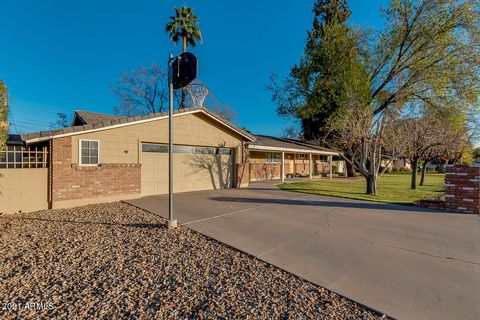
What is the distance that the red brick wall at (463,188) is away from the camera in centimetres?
734

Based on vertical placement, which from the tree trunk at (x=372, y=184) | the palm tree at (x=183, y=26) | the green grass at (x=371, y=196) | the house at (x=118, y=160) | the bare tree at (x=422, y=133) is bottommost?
the green grass at (x=371, y=196)

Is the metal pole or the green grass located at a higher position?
the metal pole

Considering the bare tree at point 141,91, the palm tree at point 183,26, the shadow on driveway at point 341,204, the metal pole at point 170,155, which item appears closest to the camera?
the metal pole at point 170,155

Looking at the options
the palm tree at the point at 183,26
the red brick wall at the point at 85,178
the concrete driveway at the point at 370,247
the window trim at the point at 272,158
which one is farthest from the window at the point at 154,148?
the palm tree at the point at 183,26

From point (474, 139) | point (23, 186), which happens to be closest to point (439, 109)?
point (474, 139)

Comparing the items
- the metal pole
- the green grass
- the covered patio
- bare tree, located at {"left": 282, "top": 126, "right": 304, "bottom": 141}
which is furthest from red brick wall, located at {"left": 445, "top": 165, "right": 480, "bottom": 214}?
→ bare tree, located at {"left": 282, "top": 126, "right": 304, "bottom": 141}

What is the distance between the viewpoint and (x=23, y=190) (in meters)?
7.16

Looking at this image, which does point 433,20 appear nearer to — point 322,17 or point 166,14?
point 322,17

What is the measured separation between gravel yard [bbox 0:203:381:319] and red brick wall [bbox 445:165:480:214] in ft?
25.2

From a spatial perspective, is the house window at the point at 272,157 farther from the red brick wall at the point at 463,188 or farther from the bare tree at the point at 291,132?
the bare tree at the point at 291,132

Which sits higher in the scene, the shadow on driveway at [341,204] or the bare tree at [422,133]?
the bare tree at [422,133]

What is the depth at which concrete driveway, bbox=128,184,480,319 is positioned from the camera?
2838 millimetres

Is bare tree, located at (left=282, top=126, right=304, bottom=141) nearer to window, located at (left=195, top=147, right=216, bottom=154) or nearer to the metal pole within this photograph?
window, located at (left=195, top=147, right=216, bottom=154)

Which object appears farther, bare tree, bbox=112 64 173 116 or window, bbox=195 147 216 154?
bare tree, bbox=112 64 173 116
